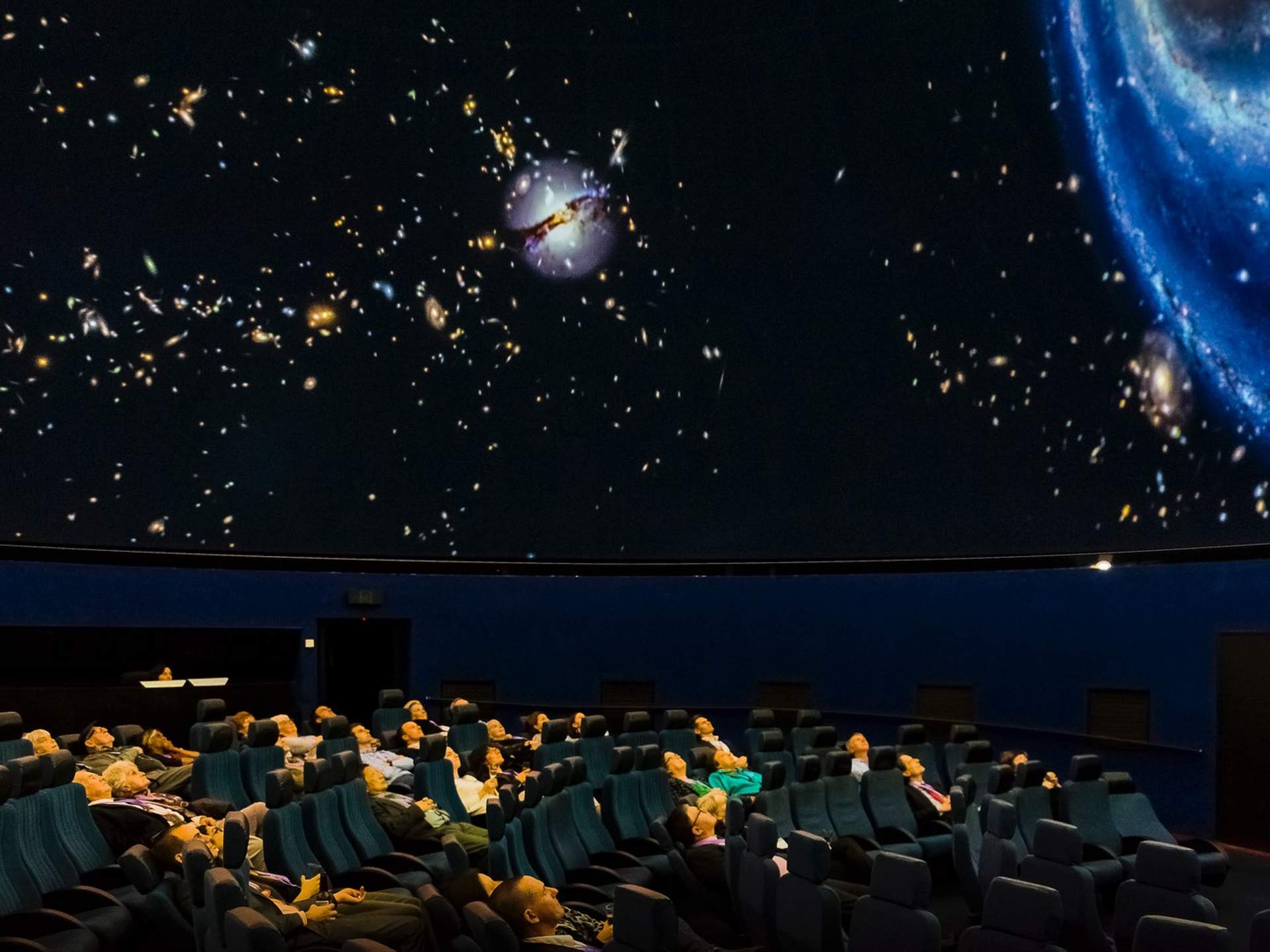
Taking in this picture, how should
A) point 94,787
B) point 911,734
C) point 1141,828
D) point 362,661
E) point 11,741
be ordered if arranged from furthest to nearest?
point 362,661, point 911,734, point 1141,828, point 11,741, point 94,787

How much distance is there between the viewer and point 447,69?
1309cm

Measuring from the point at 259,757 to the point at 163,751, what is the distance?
5.02 feet

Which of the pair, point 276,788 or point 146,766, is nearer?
point 276,788

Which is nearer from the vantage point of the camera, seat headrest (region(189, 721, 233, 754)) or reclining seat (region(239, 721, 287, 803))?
seat headrest (region(189, 721, 233, 754))

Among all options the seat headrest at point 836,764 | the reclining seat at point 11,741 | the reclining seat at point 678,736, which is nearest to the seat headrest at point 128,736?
the reclining seat at point 11,741

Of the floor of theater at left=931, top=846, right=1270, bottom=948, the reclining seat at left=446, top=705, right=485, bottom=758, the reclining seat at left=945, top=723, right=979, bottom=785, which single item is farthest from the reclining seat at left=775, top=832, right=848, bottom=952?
the reclining seat at left=446, top=705, right=485, bottom=758

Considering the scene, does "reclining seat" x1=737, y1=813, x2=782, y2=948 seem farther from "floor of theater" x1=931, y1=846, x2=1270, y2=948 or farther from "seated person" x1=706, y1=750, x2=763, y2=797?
"seated person" x1=706, y1=750, x2=763, y2=797

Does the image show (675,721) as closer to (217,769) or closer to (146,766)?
(217,769)

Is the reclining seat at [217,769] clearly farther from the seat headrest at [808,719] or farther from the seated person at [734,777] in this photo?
the seat headrest at [808,719]

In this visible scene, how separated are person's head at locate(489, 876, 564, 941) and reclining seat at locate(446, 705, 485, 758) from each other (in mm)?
5301

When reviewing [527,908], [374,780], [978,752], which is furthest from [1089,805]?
[527,908]

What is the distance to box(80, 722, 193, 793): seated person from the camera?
7594 mm

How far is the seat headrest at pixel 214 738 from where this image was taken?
Result: 7443 mm

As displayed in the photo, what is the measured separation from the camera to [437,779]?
7586 mm
